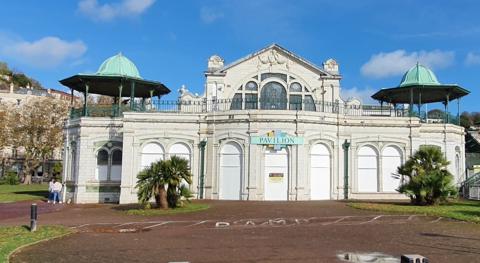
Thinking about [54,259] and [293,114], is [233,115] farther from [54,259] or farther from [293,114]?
[54,259]

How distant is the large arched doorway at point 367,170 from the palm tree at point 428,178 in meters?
5.36

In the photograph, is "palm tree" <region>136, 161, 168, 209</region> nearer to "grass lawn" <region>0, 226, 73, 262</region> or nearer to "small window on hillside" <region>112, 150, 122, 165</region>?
"grass lawn" <region>0, 226, 73, 262</region>

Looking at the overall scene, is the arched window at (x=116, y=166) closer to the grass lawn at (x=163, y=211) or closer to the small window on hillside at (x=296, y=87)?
the grass lawn at (x=163, y=211)

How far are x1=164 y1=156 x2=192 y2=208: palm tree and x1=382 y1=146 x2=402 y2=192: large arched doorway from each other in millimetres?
14954

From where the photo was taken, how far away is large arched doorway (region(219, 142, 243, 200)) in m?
30.7

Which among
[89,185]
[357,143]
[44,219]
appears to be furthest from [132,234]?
[357,143]

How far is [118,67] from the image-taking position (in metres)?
35.9

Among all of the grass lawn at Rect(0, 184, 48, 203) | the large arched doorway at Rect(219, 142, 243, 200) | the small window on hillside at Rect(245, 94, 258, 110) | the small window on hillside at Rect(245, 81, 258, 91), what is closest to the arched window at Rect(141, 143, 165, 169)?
the large arched doorway at Rect(219, 142, 243, 200)

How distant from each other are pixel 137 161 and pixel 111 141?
123 inches

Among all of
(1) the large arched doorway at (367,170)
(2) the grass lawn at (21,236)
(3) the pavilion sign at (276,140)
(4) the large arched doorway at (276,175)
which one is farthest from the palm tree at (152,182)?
(1) the large arched doorway at (367,170)

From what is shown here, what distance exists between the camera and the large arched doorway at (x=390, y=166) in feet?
108

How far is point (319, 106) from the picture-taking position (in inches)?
1389

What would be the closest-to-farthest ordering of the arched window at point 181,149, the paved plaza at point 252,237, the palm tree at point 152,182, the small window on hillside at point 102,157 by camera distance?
the paved plaza at point 252,237 → the palm tree at point 152,182 → the arched window at point 181,149 → the small window on hillside at point 102,157

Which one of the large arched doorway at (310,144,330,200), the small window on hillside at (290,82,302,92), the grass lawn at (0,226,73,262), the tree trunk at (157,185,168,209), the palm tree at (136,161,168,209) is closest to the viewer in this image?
the grass lawn at (0,226,73,262)
